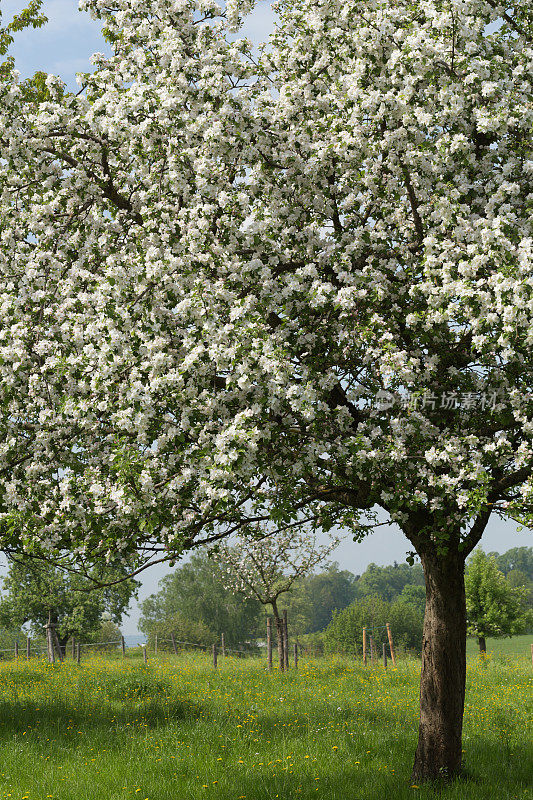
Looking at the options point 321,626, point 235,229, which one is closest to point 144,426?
point 235,229

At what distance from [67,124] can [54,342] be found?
12.5ft

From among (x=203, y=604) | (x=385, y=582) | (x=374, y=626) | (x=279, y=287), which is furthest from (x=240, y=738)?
(x=385, y=582)

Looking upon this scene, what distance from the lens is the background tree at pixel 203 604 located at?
3735 inches

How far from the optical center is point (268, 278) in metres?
9.99

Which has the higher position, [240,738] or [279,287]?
[279,287]

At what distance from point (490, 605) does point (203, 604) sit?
2454 inches

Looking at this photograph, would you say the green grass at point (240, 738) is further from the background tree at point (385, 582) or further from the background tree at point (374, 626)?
the background tree at point (385, 582)

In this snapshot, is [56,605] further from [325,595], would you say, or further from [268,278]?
[325,595]

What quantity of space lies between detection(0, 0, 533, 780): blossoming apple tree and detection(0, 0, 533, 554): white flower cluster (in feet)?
0.16

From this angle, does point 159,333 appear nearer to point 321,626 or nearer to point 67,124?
point 67,124

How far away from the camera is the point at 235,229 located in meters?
10.0

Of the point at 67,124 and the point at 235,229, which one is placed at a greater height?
the point at 67,124

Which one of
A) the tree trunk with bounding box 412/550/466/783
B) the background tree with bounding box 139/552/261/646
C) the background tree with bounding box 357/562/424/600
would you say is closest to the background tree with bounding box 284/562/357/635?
the background tree with bounding box 357/562/424/600

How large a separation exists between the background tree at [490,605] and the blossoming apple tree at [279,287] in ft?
99.3
